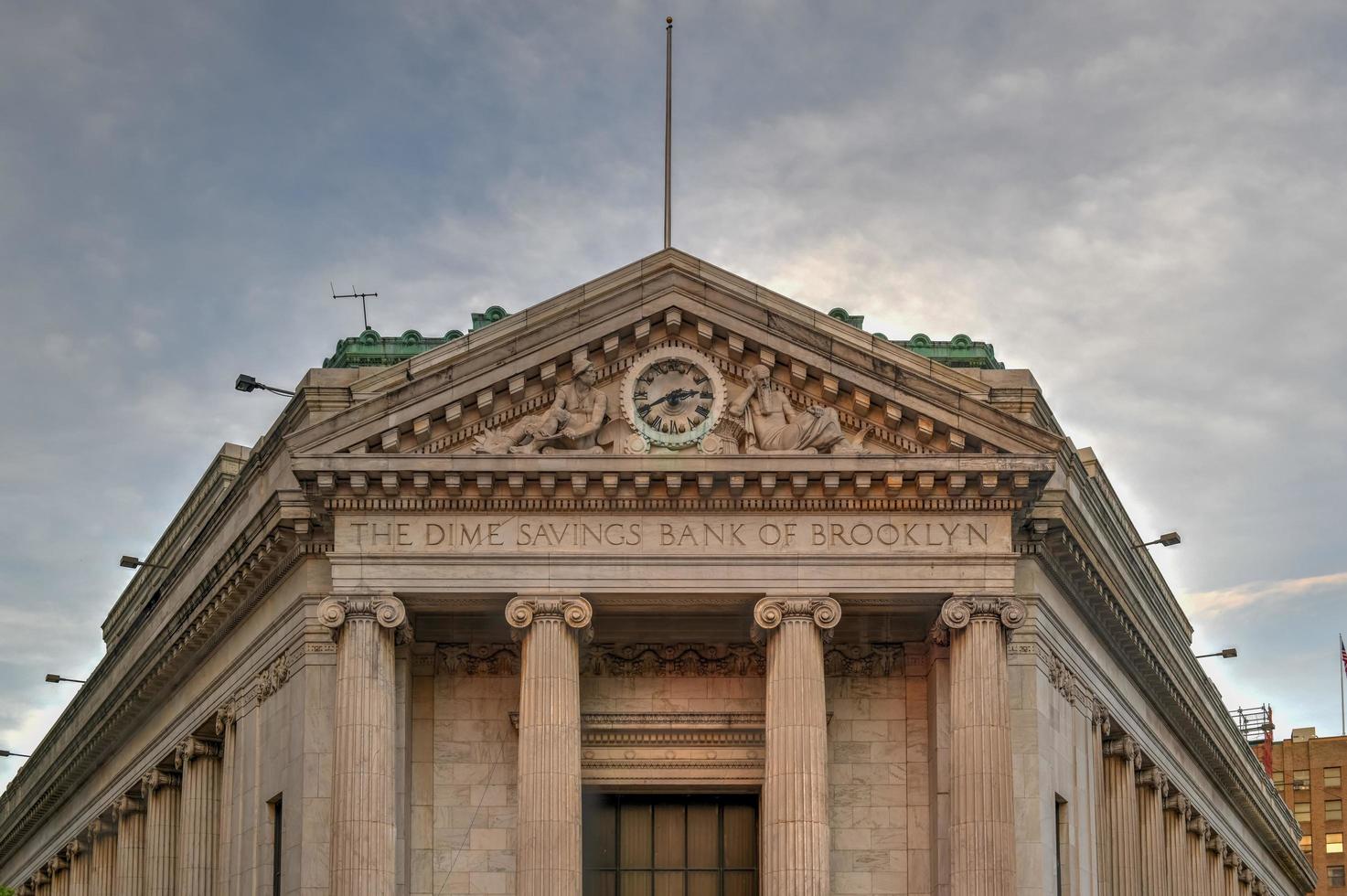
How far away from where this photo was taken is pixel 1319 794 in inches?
6718

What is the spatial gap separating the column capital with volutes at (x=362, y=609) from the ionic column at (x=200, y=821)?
14412 millimetres

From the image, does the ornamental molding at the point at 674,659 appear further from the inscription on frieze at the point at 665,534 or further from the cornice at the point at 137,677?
the cornice at the point at 137,677

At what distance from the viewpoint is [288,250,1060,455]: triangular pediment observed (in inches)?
2031

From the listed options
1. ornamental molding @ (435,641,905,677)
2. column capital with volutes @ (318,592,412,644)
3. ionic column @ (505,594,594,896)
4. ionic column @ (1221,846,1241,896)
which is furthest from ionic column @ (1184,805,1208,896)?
column capital with volutes @ (318,592,412,644)

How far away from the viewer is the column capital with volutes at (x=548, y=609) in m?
51.5

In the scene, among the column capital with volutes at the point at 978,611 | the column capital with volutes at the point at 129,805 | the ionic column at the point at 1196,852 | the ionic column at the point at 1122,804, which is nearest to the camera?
the column capital with volutes at the point at 978,611

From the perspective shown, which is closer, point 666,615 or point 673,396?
point 673,396

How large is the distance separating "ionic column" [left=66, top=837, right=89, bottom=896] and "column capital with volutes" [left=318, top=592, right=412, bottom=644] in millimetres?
34814

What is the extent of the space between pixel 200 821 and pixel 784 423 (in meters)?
21.1

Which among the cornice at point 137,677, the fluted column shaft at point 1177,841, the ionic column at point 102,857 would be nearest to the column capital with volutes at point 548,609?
the cornice at point 137,677

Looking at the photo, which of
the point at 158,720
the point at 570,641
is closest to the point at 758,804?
the point at 570,641

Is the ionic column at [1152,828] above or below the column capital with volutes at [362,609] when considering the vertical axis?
below

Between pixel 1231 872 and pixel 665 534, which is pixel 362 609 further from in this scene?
pixel 1231 872

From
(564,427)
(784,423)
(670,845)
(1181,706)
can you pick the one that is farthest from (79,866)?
(784,423)
